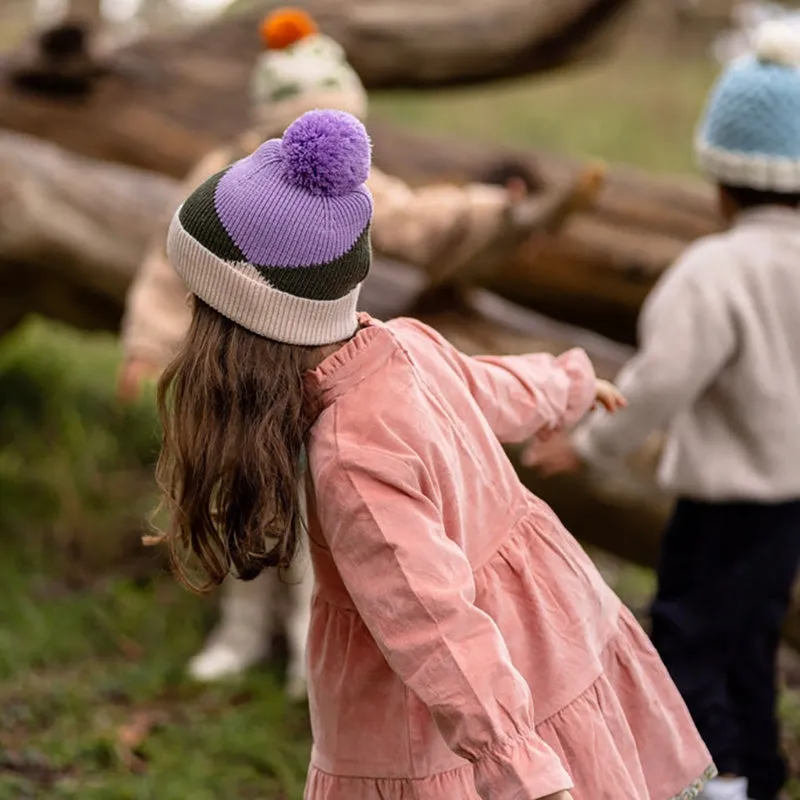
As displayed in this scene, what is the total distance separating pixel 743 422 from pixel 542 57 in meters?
2.94

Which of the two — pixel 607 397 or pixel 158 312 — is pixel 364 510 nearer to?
pixel 607 397

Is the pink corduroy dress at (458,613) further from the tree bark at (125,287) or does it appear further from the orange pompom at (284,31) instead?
the orange pompom at (284,31)

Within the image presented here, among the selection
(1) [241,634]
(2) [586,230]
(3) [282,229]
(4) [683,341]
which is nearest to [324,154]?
(3) [282,229]

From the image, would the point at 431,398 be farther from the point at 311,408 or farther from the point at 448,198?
the point at 448,198

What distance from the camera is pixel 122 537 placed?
462 cm

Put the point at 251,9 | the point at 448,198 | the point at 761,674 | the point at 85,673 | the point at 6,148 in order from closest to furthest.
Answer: the point at 761,674, the point at 448,198, the point at 85,673, the point at 6,148, the point at 251,9

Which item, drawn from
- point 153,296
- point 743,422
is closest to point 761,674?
point 743,422

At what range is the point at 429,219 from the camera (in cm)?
320

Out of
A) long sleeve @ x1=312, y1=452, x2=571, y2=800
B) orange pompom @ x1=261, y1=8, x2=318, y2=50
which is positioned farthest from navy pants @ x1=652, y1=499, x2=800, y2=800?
orange pompom @ x1=261, y1=8, x2=318, y2=50

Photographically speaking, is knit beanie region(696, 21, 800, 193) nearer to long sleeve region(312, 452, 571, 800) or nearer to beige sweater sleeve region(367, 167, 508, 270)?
beige sweater sleeve region(367, 167, 508, 270)

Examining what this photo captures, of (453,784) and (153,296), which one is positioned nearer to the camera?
(453,784)

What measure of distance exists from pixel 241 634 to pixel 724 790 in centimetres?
152

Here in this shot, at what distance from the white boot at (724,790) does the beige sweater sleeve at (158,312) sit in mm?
1646

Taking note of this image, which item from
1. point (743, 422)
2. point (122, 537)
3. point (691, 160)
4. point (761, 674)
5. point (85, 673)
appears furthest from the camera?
point (691, 160)
